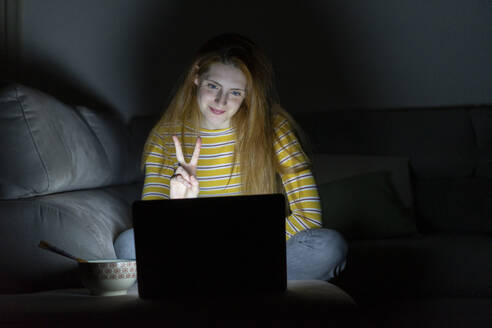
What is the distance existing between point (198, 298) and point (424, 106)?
183 cm

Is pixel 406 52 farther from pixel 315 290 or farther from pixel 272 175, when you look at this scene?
pixel 315 290

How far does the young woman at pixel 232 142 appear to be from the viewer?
1413 millimetres

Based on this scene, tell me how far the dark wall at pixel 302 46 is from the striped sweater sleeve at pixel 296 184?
3.02 ft

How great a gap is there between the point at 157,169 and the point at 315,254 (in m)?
0.55

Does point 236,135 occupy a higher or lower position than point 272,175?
higher

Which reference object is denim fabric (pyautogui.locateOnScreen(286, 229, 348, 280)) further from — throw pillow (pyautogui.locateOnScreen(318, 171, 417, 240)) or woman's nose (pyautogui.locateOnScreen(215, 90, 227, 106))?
throw pillow (pyautogui.locateOnScreen(318, 171, 417, 240))

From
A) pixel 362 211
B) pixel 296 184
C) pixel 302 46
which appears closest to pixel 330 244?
pixel 296 184

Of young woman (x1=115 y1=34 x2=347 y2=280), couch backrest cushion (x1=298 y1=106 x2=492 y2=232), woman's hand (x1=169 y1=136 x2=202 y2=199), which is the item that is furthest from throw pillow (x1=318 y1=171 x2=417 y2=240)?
woman's hand (x1=169 y1=136 x2=202 y2=199)

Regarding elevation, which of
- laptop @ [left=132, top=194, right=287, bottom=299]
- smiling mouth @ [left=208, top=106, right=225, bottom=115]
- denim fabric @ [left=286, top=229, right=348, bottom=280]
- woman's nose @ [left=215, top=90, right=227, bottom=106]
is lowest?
denim fabric @ [left=286, top=229, right=348, bottom=280]

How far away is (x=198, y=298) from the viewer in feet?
2.99

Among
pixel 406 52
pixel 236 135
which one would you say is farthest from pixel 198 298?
pixel 406 52

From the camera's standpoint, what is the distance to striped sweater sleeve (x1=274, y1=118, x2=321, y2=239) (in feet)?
4.65

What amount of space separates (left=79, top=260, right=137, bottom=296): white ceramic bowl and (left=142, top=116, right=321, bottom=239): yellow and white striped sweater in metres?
0.49

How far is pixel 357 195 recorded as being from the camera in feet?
6.25
